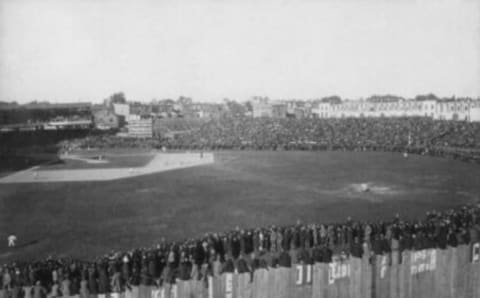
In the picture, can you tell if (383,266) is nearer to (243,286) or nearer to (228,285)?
(243,286)

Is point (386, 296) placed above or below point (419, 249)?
below

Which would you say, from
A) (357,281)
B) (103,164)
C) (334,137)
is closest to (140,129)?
(334,137)

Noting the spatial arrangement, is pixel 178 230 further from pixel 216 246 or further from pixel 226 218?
pixel 216 246

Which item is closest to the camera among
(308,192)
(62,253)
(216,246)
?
(216,246)

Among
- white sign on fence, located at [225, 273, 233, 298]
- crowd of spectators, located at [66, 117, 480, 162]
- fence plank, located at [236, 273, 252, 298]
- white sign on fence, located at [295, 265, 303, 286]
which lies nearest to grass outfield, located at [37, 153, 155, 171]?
crowd of spectators, located at [66, 117, 480, 162]

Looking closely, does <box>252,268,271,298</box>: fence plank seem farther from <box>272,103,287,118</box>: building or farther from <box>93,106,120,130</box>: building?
<box>272,103,287,118</box>: building

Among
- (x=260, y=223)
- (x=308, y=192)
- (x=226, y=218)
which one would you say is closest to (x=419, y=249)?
(x=260, y=223)
